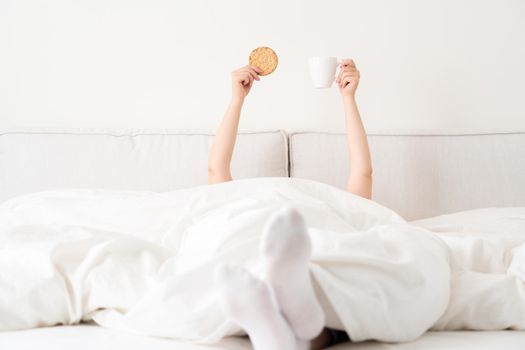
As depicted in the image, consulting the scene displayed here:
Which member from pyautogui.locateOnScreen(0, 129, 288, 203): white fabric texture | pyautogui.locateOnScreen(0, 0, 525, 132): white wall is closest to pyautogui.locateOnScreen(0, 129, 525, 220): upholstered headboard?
pyautogui.locateOnScreen(0, 129, 288, 203): white fabric texture

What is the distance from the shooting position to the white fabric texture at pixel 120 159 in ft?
6.14

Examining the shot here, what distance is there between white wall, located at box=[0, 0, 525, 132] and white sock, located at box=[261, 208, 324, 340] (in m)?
1.49

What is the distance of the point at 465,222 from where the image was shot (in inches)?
68.1

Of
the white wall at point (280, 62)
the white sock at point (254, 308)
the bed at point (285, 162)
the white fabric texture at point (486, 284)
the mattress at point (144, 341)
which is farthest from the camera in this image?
the white wall at point (280, 62)

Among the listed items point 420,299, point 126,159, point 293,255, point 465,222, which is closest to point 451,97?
point 465,222

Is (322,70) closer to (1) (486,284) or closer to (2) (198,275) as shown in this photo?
(1) (486,284)

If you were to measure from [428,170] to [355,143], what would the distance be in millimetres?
283

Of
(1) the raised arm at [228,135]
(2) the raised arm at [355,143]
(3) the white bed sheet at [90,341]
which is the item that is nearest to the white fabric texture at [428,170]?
(2) the raised arm at [355,143]

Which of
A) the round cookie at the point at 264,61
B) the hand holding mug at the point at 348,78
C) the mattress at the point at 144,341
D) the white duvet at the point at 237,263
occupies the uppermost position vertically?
the round cookie at the point at 264,61

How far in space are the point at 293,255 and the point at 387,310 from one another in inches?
8.3

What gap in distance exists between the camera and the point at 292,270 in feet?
2.68

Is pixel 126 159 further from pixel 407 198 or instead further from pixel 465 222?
pixel 465 222

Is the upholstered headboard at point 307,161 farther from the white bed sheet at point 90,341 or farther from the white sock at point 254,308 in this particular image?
the white sock at point 254,308

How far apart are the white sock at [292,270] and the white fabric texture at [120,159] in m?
1.11
